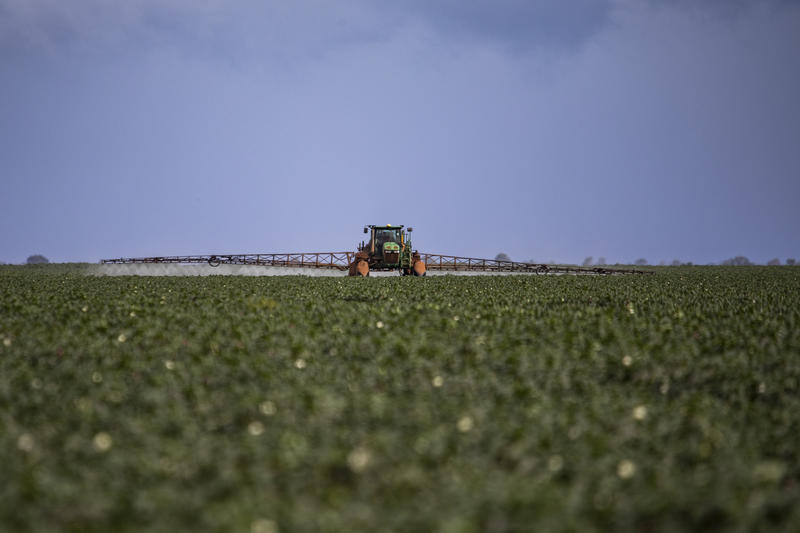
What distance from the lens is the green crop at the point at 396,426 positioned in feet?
12.7

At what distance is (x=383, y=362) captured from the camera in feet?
25.6

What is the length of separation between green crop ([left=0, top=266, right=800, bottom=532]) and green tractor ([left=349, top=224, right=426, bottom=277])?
22785mm

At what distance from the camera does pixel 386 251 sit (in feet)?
110

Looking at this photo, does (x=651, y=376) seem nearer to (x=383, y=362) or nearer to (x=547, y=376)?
(x=547, y=376)

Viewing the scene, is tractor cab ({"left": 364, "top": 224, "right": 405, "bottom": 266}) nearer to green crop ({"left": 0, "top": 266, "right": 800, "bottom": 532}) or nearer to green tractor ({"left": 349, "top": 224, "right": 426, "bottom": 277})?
green tractor ({"left": 349, "top": 224, "right": 426, "bottom": 277})

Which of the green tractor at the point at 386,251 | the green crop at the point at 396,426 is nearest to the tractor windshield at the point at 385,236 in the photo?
the green tractor at the point at 386,251

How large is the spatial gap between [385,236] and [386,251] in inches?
39.6

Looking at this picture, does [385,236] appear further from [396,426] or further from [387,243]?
[396,426]

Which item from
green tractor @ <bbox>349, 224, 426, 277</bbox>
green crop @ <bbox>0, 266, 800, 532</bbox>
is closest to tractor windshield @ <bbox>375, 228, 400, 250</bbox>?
green tractor @ <bbox>349, 224, 426, 277</bbox>

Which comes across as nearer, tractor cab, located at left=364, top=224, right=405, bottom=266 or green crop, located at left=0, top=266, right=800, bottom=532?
green crop, located at left=0, top=266, right=800, bottom=532

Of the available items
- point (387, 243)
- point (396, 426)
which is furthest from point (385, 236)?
point (396, 426)

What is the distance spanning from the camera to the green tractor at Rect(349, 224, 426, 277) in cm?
3356

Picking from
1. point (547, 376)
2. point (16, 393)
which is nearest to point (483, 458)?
point (547, 376)

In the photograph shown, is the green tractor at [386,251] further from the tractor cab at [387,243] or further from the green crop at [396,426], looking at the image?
the green crop at [396,426]
